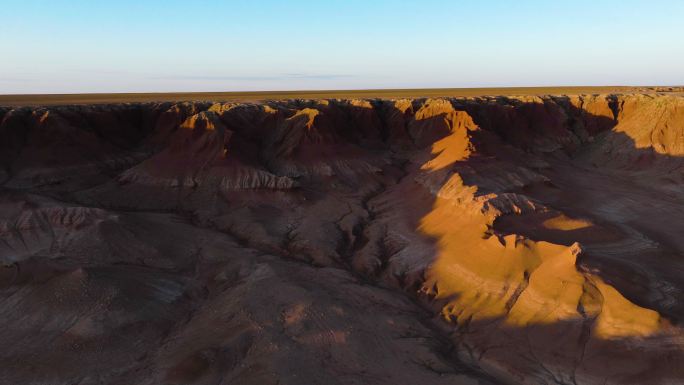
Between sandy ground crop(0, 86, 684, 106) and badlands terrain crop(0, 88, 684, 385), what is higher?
sandy ground crop(0, 86, 684, 106)

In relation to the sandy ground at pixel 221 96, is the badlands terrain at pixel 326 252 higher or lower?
lower

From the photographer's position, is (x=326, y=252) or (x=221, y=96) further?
(x=221, y=96)

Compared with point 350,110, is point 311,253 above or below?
below

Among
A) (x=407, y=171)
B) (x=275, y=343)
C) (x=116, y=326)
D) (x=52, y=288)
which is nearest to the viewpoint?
(x=275, y=343)

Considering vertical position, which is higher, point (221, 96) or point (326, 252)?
point (221, 96)

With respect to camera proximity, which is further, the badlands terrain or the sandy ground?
the sandy ground

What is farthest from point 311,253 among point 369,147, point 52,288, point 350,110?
point 350,110

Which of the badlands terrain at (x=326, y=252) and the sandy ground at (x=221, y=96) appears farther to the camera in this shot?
the sandy ground at (x=221, y=96)

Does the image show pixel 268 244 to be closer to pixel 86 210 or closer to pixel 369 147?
pixel 86 210
